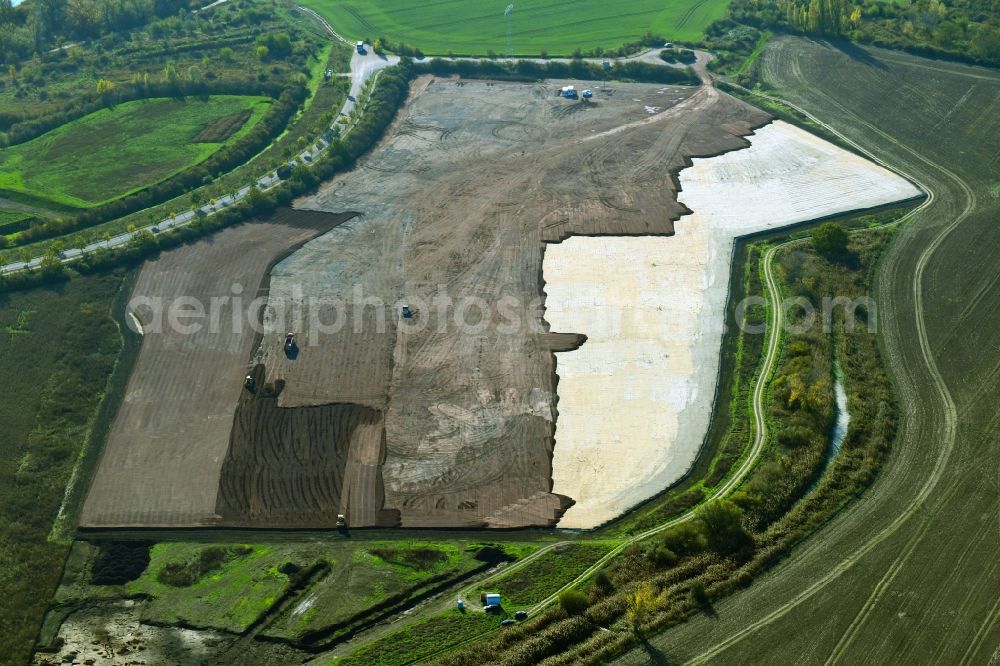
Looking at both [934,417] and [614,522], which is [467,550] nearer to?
[614,522]

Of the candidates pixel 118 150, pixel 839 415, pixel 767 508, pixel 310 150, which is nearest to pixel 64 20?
pixel 118 150

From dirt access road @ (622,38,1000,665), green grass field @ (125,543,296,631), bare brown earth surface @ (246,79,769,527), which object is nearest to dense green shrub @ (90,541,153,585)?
green grass field @ (125,543,296,631)

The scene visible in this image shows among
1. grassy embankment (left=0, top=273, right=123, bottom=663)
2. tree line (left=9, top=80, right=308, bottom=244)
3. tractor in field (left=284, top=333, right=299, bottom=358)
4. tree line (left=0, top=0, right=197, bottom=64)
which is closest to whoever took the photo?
grassy embankment (left=0, top=273, right=123, bottom=663)

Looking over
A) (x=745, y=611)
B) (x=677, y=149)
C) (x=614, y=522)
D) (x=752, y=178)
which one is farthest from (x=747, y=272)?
(x=745, y=611)

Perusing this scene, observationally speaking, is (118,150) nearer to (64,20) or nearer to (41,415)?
(41,415)

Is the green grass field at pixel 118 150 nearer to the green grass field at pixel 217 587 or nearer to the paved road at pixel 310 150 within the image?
the paved road at pixel 310 150

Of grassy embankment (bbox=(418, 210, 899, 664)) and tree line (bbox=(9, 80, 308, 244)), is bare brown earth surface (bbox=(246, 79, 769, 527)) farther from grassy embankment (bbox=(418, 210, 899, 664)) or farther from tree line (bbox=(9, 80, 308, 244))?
tree line (bbox=(9, 80, 308, 244))
